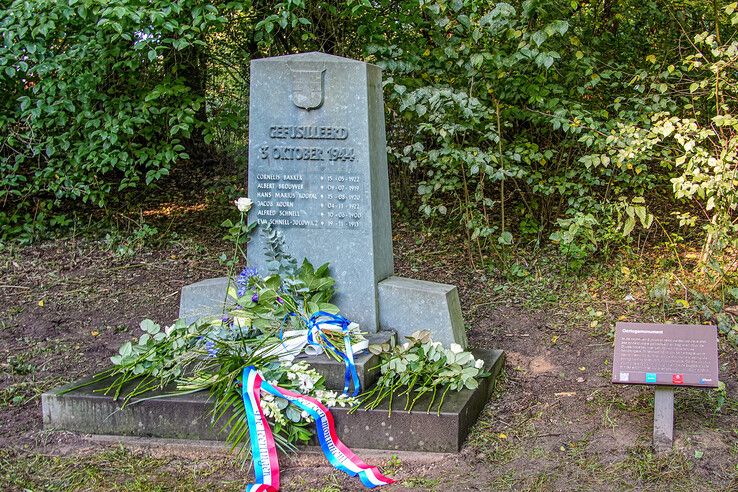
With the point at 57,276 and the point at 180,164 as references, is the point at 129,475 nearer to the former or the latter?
the point at 57,276

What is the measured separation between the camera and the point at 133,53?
6074 millimetres

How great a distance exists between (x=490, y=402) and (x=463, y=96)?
7.05 ft

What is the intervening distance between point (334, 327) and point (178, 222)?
4.05 meters

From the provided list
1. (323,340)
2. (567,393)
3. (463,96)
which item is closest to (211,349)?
(323,340)

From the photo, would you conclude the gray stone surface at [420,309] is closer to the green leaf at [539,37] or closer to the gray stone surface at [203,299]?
the gray stone surface at [203,299]

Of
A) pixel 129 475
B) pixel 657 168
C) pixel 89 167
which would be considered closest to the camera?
pixel 129 475

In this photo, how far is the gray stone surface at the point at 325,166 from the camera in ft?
14.4

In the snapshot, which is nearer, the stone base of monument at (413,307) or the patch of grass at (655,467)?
the patch of grass at (655,467)

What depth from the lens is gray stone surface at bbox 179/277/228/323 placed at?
15.4 ft

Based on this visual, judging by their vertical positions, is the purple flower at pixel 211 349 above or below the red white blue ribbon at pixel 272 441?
above

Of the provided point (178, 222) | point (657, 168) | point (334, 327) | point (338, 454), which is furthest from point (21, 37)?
point (657, 168)

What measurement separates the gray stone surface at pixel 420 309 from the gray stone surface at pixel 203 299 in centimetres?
95

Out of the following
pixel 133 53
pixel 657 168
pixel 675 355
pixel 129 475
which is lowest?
pixel 129 475

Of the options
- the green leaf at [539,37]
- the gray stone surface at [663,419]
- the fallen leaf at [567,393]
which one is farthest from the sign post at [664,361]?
the green leaf at [539,37]
